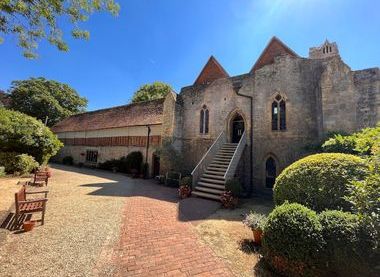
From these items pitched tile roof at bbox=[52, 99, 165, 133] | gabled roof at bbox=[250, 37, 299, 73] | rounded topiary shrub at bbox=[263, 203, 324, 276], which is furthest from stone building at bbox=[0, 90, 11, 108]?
rounded topiary shrub at bbox=[263, 203, 324, 276]

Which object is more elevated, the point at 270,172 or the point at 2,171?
the point at 270,172

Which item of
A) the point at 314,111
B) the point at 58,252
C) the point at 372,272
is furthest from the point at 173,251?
the point at 314,111

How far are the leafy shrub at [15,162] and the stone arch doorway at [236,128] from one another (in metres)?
15.9

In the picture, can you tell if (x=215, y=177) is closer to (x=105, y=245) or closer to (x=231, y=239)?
(x=231, y=239)

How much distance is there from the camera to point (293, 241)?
14.7 feet

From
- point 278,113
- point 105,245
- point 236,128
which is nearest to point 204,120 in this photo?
point 236,128

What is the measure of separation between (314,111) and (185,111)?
33.7ft

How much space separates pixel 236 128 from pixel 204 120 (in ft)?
9.35

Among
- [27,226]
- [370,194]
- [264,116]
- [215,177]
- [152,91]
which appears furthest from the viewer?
[152,91]

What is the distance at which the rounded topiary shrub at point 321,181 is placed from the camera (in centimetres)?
579

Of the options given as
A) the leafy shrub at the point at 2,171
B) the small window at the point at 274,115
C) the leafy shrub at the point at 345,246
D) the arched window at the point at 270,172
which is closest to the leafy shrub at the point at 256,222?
the leafy shrub at the point at 345,246

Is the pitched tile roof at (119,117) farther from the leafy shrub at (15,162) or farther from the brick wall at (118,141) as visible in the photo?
the leafy shrub at (15,162)

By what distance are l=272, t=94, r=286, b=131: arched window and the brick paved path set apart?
981cm

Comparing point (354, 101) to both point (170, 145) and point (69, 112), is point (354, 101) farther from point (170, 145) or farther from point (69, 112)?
point (69, 112)
